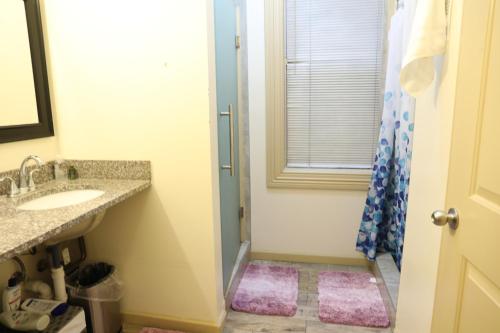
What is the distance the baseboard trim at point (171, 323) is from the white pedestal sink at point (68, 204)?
0.68 meters

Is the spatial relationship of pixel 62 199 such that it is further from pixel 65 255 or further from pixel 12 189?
pixel 65 255

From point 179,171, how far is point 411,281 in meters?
1.21

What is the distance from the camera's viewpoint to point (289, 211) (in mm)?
2664

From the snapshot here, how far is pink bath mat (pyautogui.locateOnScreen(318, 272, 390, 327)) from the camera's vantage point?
1959 millimetres

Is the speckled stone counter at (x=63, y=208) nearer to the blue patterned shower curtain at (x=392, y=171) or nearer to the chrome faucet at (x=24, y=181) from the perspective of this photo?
the chrome faucet at (x=24, y=181)

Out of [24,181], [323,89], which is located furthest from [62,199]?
[323,89]

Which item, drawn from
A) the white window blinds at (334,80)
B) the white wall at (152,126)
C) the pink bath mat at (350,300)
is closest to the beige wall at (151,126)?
the white wall at (152,126)

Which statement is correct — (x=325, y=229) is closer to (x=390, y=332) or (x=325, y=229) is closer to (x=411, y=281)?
(x=390, y=332)

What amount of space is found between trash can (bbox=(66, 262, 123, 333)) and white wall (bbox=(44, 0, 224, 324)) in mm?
81

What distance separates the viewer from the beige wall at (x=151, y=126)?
157cm

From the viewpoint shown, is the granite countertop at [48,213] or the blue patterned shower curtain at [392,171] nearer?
the granite countertop at [48,213]

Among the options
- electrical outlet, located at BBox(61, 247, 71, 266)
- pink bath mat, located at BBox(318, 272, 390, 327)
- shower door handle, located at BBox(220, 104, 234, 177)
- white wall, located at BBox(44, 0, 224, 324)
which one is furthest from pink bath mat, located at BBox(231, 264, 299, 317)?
electrical outlet, located at BBox(61, 247, 71, 266)

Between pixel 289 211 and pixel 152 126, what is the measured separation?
140 centimetres

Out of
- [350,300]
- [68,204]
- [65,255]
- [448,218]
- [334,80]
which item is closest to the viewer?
[448,218]
